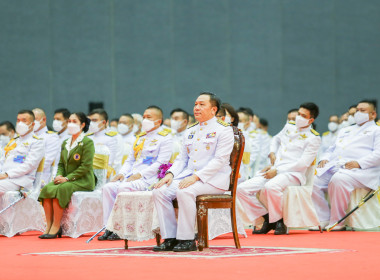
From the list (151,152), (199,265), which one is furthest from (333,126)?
(199,265)

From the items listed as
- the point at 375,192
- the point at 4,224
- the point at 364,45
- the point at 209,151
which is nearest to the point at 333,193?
the point at 375,192

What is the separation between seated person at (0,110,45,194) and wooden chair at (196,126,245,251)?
2.90 metres

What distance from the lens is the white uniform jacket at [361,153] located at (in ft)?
26.5

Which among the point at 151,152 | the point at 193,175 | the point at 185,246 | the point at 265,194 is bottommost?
the point at 185,246

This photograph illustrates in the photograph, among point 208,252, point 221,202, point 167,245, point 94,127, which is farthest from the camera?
point 94,127

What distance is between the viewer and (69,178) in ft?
24.7

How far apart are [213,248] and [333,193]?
275cm

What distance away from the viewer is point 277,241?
6625mm

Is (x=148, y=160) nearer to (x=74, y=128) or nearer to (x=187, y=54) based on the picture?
(x=74, y=128)

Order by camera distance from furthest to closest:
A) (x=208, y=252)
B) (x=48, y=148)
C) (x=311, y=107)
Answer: (x=48, y=148), (x=311, y=107), (x=208, y=252)

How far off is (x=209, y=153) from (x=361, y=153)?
298cm

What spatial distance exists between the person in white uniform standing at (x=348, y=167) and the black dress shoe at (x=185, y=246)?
119 inches

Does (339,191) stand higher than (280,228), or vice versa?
(339,191)

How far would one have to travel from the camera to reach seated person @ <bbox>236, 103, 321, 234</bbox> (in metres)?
7.70
